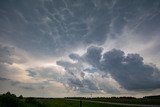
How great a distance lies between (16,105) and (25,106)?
1618 millimetres

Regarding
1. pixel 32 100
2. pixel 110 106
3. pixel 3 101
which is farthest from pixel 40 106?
pixel 110 106

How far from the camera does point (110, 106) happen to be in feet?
211

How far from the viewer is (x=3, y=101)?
872 inches

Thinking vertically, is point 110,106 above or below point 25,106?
above

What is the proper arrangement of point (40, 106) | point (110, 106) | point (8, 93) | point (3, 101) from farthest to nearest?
point (110, 106) < point (40, 106) < point (8, 93) < point (3, 101)

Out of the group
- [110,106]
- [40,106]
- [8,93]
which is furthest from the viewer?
[110,106]

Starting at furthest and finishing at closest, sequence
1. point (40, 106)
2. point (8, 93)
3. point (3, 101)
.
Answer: point (40, 106)
point (8, 93)
point (3, 101)

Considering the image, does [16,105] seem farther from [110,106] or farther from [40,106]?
[110,106]

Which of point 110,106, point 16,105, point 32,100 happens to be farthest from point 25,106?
point 110,106

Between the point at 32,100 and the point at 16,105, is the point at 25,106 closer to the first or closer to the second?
the point at 16,105

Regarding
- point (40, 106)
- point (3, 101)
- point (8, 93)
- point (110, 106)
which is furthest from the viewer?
point (110, 106)

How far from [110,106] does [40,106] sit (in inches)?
1495

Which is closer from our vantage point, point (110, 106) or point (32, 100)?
point (32, 100)

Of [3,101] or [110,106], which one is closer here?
[3,101]
